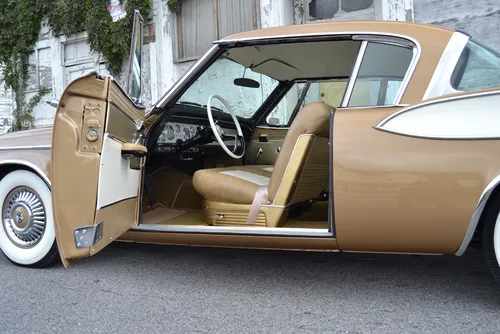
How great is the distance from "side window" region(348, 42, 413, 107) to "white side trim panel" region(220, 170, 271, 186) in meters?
0.86

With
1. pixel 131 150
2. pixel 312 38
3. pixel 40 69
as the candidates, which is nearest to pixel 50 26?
pixel 40 69

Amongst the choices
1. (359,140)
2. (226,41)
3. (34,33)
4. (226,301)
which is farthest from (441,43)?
(34,33)

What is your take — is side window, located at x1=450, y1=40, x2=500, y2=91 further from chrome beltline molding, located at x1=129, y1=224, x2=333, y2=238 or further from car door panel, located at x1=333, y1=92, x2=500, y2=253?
chrome beltline molding, located at x1=129, y1=224, x2=333, y2=238

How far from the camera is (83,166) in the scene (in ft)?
7.75

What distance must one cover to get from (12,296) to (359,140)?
228 centimetres

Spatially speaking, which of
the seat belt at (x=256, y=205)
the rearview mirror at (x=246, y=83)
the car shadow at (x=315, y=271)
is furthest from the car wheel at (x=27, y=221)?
the rearview mirror at (x=246, y=83)

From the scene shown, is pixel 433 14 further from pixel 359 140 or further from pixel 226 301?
pixel 226 301

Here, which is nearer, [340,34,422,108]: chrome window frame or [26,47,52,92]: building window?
[340,34,422,108]: chrome window frame

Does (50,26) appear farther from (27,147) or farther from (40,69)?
(27,147)

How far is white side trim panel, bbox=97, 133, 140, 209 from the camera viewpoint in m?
2.40

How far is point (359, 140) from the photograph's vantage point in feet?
7.53

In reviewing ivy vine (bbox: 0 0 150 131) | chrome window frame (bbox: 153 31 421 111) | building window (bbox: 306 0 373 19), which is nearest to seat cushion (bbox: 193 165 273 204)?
chrome window frame (bbox: 153 31 421 111)

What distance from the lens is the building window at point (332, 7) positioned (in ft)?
26.4

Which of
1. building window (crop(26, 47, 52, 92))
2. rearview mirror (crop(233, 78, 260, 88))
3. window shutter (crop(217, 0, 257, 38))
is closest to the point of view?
rearview mirror (crop(233, 78, 260, 88))
